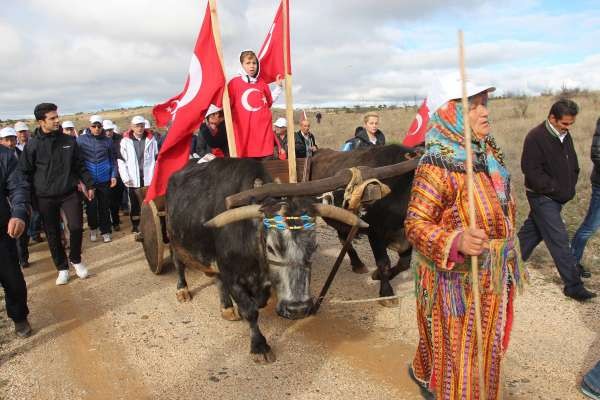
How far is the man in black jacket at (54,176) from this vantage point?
236 inches

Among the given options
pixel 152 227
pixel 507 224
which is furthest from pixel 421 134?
pixel 507 224

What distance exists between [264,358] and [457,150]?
267 centimetres

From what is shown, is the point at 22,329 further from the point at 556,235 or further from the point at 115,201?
the point at 556,235

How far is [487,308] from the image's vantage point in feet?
8.43

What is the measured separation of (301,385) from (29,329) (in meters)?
3.08

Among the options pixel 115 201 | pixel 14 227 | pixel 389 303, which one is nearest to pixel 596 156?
pixel 389 303

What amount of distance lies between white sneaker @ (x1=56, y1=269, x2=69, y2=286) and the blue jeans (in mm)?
6639

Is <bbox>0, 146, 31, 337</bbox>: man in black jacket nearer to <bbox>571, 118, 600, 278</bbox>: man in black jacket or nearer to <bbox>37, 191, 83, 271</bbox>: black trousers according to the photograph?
<bbox>37, 191, 83, 271</bbox>: black trousers

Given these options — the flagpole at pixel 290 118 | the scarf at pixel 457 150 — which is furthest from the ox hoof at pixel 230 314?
the scarf at pixel 457 150

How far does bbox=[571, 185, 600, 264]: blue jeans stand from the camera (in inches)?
205

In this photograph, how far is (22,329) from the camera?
15.7ft

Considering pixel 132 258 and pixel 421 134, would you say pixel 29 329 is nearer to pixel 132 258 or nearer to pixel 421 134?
pixel 132 258

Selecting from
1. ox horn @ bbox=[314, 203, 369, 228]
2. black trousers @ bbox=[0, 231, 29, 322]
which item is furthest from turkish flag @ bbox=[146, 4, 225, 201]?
ox horn @ bbox=[314, 203, 369, 228]

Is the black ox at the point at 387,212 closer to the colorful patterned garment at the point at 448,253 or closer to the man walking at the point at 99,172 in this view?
the colorful patterned garment at the point at 448,253
